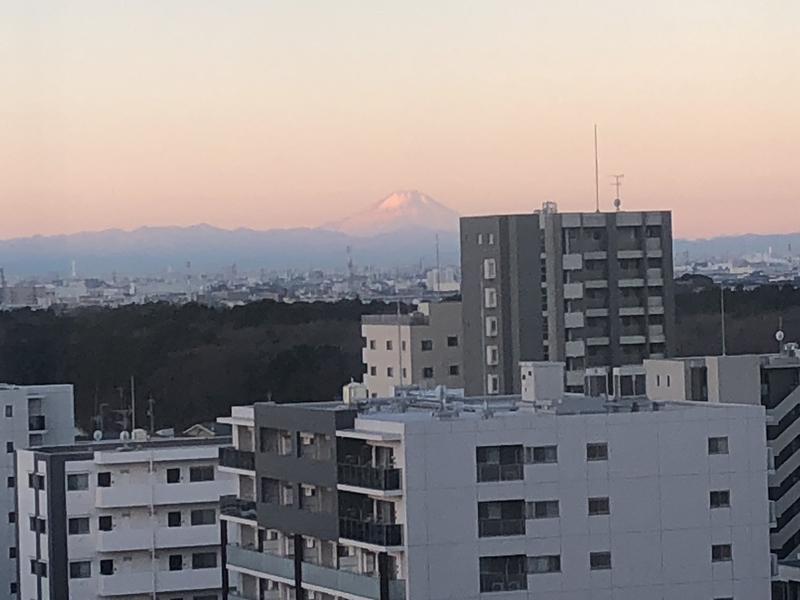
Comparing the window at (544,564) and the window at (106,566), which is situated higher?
the window at (544,564)

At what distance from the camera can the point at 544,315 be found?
29.5 metres

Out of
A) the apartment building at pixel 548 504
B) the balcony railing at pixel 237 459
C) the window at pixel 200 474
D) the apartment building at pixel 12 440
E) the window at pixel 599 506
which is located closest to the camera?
the apartment building at pixel 548 504

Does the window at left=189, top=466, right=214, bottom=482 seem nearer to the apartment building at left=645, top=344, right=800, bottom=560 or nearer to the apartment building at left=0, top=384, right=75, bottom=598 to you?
the apartment building at left=0, top=384, right=75, bottom=598

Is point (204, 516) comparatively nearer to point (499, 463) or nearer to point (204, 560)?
point (204, 560)

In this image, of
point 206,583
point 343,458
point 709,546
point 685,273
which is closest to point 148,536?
point 206,583

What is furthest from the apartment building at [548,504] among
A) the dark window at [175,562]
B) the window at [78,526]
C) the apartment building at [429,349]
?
the apartment building at [429,349]

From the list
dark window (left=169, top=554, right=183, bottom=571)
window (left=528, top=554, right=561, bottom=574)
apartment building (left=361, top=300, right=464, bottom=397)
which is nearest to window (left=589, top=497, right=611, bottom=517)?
window (left=528, top=554, right=561, bottom=574)

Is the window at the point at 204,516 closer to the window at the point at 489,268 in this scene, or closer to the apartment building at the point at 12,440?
the apartment building at the point at 12,440

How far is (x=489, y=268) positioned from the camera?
2994 cm

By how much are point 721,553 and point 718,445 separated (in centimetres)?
73

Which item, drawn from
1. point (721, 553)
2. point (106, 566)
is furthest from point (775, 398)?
point (106, 566)

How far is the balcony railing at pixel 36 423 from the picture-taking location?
2370 cm

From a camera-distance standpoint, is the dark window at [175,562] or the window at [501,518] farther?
the dark window at [175,562]

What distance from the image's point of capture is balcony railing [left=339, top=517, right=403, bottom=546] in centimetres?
1380
